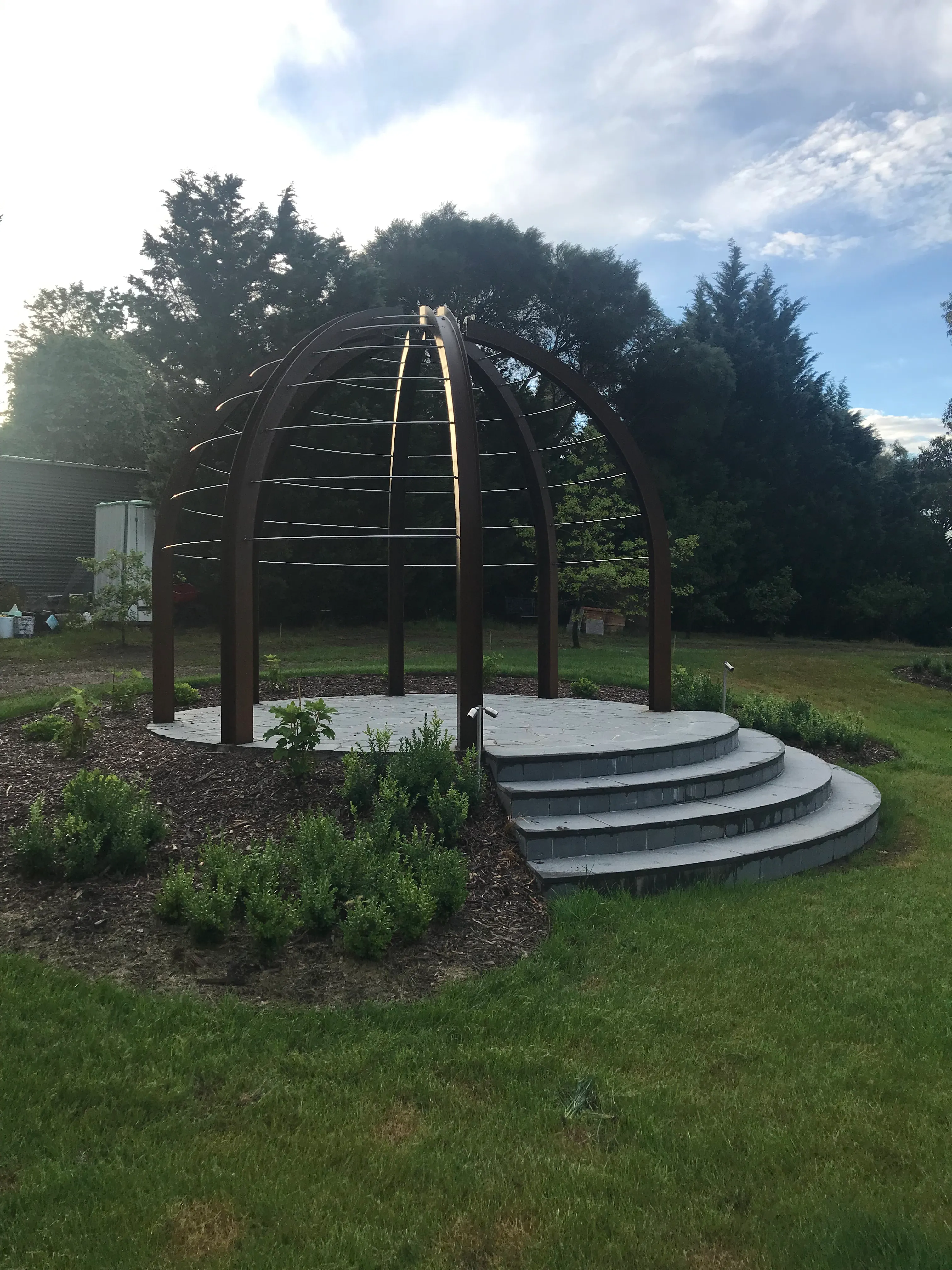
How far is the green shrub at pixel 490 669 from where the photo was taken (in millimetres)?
10422

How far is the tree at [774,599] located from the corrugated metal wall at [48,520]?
53.5 feet

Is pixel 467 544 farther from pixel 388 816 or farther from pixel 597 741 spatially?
pixel 597 741

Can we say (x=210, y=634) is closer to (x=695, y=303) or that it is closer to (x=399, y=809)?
(x=399, y=809)

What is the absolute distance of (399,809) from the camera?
16.7 ft

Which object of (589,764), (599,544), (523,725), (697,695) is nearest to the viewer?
(589,764)

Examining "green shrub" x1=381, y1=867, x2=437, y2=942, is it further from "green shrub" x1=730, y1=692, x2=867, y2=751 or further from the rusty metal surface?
"green shrub" x1=730, y1=692, x2=867, y2=751

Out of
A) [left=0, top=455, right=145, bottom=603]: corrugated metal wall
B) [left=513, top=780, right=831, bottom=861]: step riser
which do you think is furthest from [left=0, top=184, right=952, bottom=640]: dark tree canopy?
[left=513, top=780, right=831, bottom=861]: step riser

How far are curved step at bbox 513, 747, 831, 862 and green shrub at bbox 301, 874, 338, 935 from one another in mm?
1372

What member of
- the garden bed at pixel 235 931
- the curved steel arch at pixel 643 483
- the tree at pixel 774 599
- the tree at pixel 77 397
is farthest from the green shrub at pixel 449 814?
the tree at pixel 774 599

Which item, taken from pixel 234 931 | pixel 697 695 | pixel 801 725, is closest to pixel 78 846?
pixel 234 931

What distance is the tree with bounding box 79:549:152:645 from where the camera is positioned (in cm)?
1484

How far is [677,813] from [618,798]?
39cm

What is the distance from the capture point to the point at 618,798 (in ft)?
19.0

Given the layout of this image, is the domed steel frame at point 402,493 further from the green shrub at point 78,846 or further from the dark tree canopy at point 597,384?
the dark tree canopy at point 597,384
